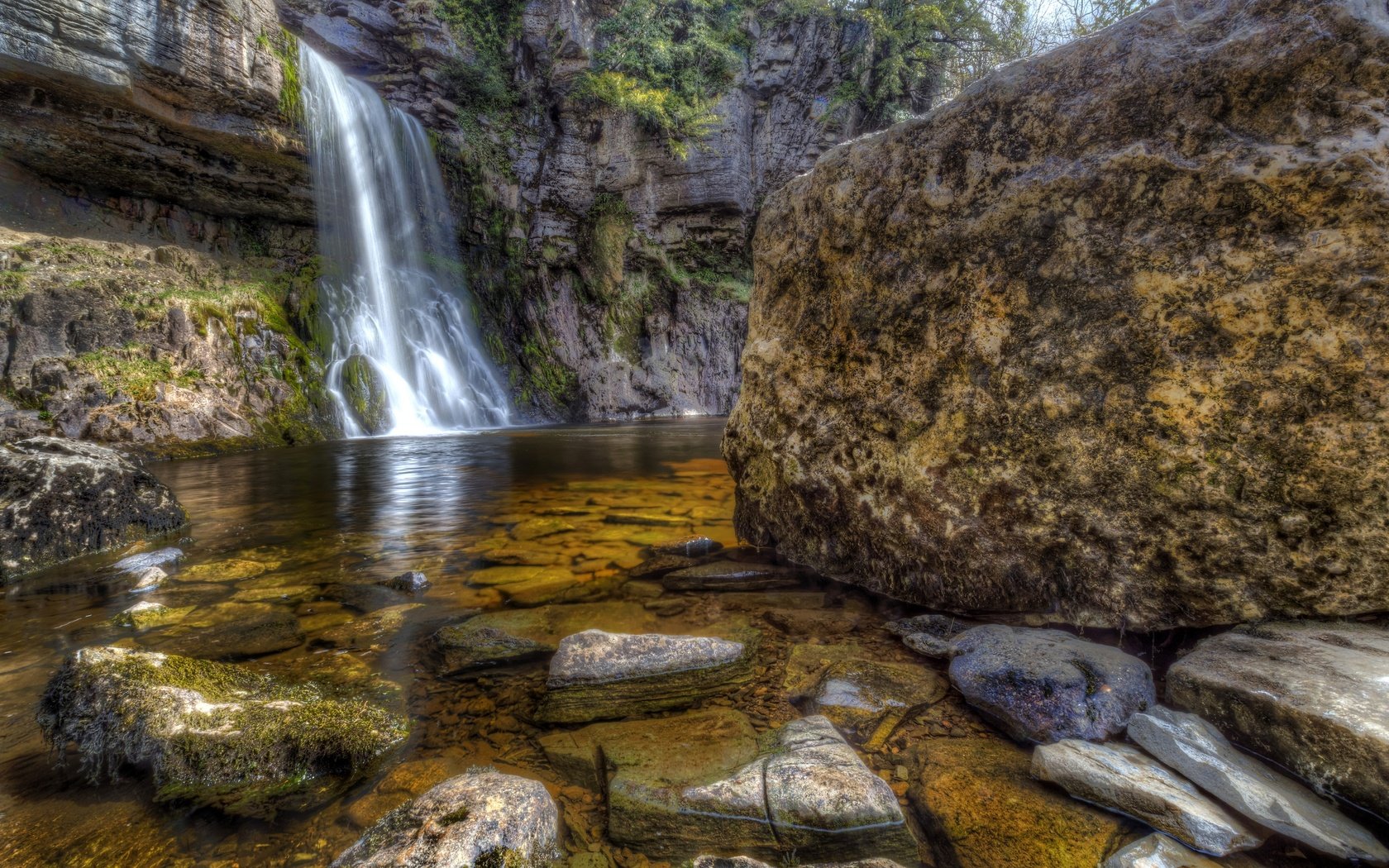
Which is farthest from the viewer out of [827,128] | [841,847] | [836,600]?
[827,128]

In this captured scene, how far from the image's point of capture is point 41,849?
4.33 ft

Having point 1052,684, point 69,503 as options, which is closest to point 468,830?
point 1052,684

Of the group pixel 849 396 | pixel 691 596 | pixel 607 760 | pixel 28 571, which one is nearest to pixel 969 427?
pixel 849 396

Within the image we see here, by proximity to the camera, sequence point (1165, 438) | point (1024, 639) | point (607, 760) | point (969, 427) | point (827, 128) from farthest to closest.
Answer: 1. point (827, 128)
2. point (969, 427)
3. point (1024, 639)
4. point (1165, 438)
5. point (607, 760)

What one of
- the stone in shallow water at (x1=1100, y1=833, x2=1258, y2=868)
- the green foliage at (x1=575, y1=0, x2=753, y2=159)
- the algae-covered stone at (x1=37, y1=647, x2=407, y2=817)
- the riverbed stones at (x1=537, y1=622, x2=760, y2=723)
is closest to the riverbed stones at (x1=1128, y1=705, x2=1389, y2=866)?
the stone in shallow water at (x1=1100, y1=833, x2=1258, y2=868)

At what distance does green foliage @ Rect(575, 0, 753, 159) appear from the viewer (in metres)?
17.0

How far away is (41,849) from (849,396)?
290 cm

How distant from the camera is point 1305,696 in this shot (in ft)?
4.54

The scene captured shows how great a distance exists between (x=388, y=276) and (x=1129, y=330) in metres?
16.8

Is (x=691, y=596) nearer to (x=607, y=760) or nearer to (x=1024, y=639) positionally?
(x=607, y=760)

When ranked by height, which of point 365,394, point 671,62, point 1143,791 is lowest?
point 1143,791

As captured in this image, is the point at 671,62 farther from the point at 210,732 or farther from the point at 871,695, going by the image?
the point at 210,732

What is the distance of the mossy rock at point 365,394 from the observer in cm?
1266

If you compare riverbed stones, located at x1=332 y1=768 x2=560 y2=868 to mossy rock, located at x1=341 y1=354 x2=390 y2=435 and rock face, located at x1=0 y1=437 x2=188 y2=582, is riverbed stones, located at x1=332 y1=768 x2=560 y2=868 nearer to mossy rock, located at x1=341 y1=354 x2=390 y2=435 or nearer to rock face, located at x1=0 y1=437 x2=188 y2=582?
rock face, located at x1=0 y1=437 x2=188 y2=582
